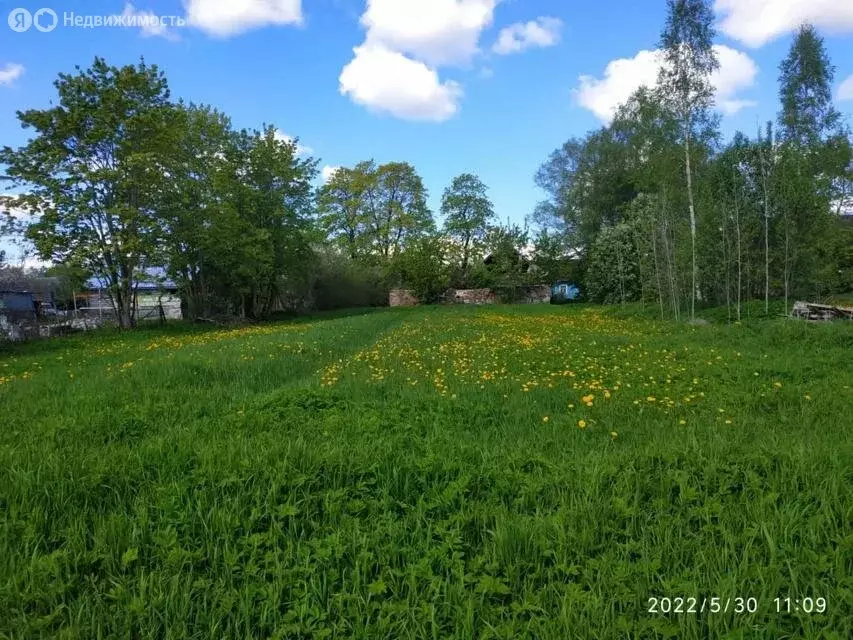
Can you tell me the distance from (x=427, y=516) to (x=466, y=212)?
53.1 meters

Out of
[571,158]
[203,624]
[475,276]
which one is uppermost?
[571,158]

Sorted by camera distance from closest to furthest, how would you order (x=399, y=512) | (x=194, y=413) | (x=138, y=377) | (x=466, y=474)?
(x=399, y=512) → (x=466, y=474) → (x=194, y=413) → (x=138, y=377)

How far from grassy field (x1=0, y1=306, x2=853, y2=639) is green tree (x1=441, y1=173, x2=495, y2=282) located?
48.4 m

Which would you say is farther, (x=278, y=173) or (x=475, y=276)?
(x=475, y=276)

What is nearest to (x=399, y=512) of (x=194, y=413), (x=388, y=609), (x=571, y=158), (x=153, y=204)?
(x=388, y=609)

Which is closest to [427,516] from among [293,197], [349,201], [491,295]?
[293,197]

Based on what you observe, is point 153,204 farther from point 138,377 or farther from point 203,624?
point 203,624

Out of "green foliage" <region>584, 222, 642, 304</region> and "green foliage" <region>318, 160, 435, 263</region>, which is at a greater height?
"green foliage" <region>318, 160, 435, 263</region>

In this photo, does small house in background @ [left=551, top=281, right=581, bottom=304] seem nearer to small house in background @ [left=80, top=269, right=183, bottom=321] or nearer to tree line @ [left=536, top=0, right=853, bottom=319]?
tree line @ [left=536, top=0, right=853, bottom=319]

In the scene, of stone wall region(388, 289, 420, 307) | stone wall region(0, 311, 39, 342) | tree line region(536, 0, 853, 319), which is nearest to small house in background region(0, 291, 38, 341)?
stone wall region(0, 311, 39, 342)

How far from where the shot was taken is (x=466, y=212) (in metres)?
54.3

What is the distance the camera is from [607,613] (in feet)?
7.27

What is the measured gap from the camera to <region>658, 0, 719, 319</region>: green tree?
70.0 ft

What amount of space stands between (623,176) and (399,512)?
43.7 meters
